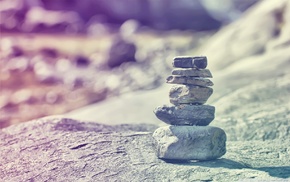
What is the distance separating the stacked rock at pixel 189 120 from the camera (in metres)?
8.73

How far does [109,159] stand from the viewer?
355 inches

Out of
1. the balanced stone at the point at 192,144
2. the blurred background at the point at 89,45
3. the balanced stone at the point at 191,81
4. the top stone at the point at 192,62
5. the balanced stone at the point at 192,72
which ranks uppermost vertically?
the blurred background at the point at 89,45

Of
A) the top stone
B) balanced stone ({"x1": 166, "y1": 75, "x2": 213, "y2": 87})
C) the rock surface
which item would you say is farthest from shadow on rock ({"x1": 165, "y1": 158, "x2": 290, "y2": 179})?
the top stone

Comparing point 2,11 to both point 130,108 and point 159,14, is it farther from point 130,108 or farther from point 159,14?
point 130,108

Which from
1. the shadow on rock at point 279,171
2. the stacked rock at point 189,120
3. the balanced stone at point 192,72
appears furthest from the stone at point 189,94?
the shadow on rock at point 279,171

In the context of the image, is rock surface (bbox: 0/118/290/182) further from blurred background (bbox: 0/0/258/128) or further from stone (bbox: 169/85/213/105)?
blurred background (bbox: 0/0/258/128)

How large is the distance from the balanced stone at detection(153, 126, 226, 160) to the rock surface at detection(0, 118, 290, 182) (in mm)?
130

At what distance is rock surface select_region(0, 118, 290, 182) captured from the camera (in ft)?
27.2

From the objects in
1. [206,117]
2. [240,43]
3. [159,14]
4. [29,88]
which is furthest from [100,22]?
[206,117]

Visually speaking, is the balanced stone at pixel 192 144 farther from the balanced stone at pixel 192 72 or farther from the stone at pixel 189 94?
the balanced stone at pixel 192 72

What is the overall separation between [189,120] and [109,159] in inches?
57.4

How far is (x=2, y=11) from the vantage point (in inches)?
1464

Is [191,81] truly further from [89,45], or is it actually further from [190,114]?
[89,45]

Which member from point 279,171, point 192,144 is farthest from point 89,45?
point 279,171
